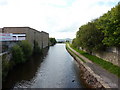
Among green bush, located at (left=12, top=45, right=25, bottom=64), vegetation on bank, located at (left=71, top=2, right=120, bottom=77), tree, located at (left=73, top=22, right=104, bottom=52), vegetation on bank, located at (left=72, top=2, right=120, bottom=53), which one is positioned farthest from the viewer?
tree, located at (left=73, top=22, right=104, bottom=52)

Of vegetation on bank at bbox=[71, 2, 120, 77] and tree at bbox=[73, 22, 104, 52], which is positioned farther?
tree at bbox=[73, 22, 104, 52]

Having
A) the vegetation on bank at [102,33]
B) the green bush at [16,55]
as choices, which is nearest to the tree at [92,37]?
the vegetation on bank at [102,33]

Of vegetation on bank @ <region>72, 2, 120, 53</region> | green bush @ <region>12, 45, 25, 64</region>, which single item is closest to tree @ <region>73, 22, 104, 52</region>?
vegetation on bank @ <region>72, 2, 120, 53</region>

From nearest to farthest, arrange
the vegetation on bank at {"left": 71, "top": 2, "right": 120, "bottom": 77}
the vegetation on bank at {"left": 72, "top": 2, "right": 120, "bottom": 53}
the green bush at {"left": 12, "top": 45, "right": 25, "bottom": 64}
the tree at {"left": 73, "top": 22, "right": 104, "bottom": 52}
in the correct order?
the vegetation on bank at {"left": 72, "top": 2, "right": 120, "bottom": 53} → the vegetation on bank at {"left": 71, "top": 2, "right": 120, "bottom": 77} → the green bush at {"left": 12, "top": 45, "right": 25, "bottom": 64} → the tree at {"left": 73, "top": 22, "right": 104, "bottom": 52}

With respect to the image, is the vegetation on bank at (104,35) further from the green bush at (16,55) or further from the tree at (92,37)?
the green bush at (16,55)

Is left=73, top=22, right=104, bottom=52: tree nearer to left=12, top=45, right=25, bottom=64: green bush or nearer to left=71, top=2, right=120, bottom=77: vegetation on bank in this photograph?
left=71, top=2, right=120, bottom=77: vegetation on bank

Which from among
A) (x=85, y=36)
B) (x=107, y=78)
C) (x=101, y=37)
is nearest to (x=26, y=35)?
(x=85, y=36)

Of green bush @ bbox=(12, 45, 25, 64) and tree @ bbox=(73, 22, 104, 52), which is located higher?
tree @ bbox=(73, 22, 104, 52)

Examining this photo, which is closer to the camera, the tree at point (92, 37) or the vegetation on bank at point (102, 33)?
the vegetation on bank at point (102, 33)

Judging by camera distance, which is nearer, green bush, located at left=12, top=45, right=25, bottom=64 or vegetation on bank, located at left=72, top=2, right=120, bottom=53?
vegetation on bank, located at left=72, top=2, right=120, bottom=53

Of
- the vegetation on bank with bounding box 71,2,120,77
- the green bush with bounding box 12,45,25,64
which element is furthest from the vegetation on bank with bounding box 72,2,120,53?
the green bush with bounding box 12,45,25,64

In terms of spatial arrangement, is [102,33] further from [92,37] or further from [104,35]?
[104,35]

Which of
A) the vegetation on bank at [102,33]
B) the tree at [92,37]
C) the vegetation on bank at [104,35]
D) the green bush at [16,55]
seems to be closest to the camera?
the vegetation on bank at [102,33]

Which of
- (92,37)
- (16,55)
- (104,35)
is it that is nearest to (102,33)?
(92,37)
